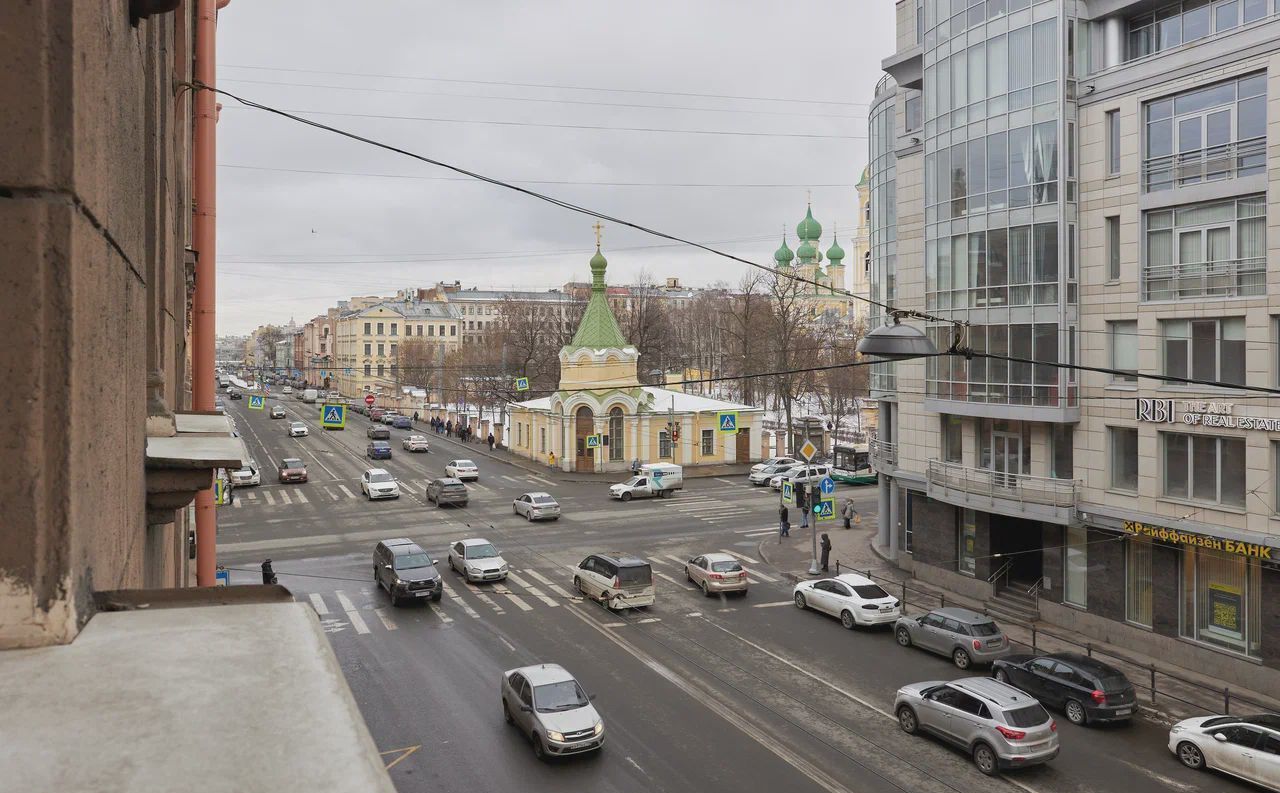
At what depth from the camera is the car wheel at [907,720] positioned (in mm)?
15445

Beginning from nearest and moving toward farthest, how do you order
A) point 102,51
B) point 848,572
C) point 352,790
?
point 352,790, point 102,51, point 848,572

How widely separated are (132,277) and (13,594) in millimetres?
2438

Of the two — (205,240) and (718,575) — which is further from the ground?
(205,240)

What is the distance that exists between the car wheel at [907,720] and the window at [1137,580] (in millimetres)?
8467

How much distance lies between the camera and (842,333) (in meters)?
88.4

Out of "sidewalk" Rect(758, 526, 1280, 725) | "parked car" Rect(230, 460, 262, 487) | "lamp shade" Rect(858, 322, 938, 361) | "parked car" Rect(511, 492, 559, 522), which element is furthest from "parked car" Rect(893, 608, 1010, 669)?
"parked car" Rect(230, 460, 262, 487)

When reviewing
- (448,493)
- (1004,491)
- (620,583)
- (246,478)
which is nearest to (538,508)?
(448,493)

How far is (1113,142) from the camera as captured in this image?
21.4 meters

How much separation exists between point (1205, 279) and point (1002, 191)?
5.50 m

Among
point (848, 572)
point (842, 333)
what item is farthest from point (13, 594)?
point (842, 333)

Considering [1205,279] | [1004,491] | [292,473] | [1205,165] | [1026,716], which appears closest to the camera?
[1026,716]

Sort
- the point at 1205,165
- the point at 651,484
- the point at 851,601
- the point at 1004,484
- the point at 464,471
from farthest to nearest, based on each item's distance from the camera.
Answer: the point at 464,471
the point at 651,484
the point at 1004,484
the point at 851,601
the point at 1205,165

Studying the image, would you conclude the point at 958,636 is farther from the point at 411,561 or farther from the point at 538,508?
the point at 538,508

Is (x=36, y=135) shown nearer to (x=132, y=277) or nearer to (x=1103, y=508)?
(x=132, y=277)
